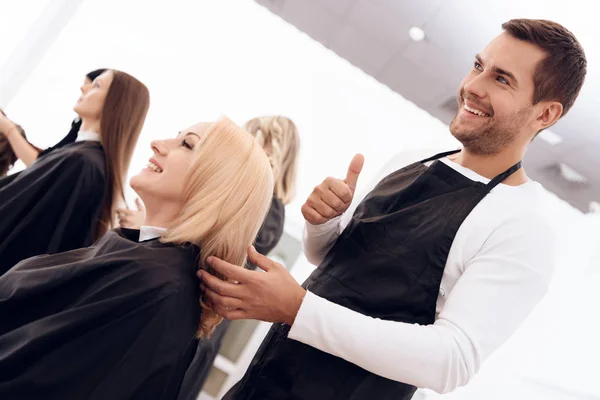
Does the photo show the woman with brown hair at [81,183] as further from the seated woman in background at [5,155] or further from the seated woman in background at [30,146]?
the seated woman in background at [5,155]

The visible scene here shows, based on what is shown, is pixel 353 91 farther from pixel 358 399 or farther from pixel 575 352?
pixel 358 399

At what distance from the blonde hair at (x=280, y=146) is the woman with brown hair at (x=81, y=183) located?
0.70 meters

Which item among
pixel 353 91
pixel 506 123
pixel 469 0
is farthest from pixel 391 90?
pixel 506 123

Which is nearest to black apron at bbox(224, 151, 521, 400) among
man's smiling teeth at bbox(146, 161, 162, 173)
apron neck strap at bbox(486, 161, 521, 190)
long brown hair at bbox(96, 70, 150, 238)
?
apron neck strap at bbox(486, 161, 521, 190)

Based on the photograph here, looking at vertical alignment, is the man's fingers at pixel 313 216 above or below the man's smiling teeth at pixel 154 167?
above

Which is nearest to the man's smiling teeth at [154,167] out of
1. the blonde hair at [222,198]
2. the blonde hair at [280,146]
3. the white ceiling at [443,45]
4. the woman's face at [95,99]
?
the blonde hair at [222,198]

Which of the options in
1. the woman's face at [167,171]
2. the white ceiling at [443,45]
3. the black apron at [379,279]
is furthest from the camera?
the white ceiling at [443,45]

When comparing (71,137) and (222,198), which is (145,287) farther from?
(71,137)

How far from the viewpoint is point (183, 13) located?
449cm

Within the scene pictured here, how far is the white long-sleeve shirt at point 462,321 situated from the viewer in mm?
1043

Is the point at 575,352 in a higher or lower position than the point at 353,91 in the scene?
lower

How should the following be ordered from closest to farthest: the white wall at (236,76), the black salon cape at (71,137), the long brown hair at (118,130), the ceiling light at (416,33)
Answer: the long brown hair at (118,130) → the black salon cape at (71,137) → the ceiling light at (416,33) → the white wall at (236,76)

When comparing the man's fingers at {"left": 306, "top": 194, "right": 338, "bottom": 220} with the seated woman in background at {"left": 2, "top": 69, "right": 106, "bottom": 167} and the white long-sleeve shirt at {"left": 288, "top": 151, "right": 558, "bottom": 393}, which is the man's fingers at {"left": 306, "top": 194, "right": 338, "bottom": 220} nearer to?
the white long-sleeve shirt at {"left": 288, "top": 151, "right": 558, "bottom": 393}

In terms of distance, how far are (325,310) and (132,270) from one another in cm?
48
